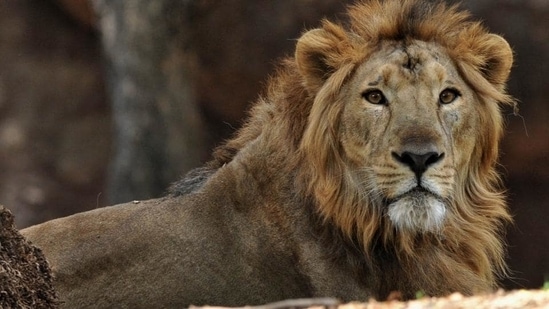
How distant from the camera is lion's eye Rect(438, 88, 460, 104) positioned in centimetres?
743

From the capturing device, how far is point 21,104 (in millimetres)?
15414

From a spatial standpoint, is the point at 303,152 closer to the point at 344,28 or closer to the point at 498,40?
the point at 344,28

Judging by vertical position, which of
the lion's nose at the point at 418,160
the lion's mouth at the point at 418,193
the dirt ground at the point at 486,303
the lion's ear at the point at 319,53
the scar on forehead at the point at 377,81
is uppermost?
the lion's ear at the point at 319,53

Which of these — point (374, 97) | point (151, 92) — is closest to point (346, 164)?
point (374, 97)

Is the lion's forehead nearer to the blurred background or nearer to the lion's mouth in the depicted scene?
the lion's mouth

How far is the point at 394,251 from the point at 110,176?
754 centimetres

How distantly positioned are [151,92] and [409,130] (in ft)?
25.5

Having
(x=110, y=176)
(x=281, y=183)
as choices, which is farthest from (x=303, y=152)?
(x=110, y=176)

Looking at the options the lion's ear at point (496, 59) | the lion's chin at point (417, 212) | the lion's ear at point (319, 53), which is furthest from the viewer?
the lion's ear at point (496, 59)

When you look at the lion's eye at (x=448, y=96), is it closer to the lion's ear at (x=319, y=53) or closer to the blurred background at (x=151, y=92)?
the lion's ear at (x=319, y=53)

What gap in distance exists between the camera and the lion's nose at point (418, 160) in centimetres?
694

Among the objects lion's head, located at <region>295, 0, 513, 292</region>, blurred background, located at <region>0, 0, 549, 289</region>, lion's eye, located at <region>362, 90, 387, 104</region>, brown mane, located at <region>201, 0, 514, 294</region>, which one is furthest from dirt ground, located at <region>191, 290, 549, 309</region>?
blurred background, located at <region>0, 0, 549, 289</region>

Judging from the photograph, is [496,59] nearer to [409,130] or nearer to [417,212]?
[409,130]

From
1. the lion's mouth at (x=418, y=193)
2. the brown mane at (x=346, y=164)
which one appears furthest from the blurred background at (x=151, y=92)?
the lion's mouth at (x=418, y=193)
